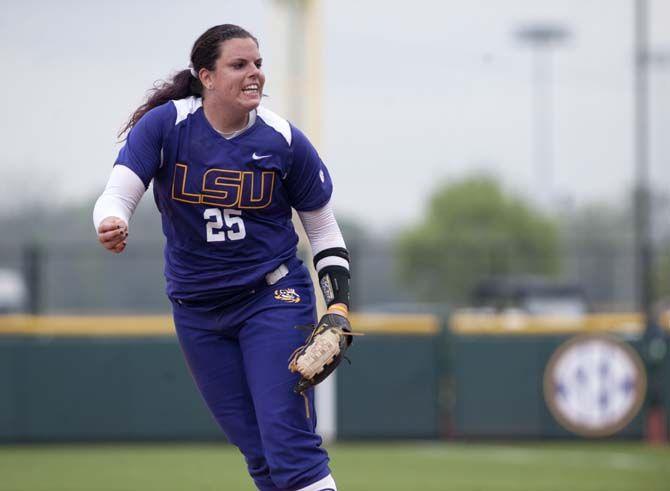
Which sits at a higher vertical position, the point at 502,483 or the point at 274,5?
the point at 274,5

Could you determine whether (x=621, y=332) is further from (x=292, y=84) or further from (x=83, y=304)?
(x=83, y=304)

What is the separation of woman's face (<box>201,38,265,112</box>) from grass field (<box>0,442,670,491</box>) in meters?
4.79

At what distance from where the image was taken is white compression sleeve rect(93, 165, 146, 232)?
4379 millimetres

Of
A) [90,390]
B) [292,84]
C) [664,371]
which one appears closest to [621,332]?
[664,371]

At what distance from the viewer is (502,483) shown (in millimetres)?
9555

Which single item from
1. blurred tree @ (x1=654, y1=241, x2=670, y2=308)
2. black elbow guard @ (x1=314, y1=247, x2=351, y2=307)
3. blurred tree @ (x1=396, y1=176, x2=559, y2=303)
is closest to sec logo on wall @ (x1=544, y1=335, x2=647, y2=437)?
black elbow guard @ (x1=314, y1=247, x2=351, y2=307)

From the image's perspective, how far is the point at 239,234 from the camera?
4660 mm

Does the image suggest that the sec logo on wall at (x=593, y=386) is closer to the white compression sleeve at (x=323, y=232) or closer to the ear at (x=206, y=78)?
the white compression sleeve at (x=323, y=232)

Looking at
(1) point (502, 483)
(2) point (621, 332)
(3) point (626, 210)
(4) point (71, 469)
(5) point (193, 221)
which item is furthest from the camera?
(3) point (626, 210)

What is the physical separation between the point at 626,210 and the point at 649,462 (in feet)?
84.4

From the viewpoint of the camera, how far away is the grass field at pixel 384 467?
364 inches

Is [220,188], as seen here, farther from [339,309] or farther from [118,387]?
[118,387]

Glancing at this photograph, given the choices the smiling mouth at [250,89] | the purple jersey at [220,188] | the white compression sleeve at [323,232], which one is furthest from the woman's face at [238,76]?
the white compression sleeve at [323,232]

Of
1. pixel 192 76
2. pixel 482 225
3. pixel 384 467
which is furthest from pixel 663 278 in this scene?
pixel 192 76
